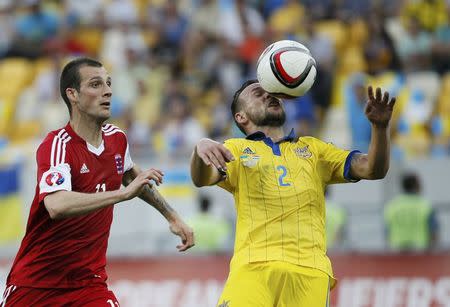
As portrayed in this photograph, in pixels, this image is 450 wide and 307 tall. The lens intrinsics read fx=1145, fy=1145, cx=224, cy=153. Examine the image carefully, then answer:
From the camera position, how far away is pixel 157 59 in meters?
18.2

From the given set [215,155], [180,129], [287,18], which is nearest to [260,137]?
[215,155]

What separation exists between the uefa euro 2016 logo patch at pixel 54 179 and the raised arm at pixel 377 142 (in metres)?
1.90

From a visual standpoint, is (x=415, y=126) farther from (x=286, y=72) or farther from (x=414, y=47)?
(x=286, y=72)

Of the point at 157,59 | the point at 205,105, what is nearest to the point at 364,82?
the point at 205,105

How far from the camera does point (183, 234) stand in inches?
308

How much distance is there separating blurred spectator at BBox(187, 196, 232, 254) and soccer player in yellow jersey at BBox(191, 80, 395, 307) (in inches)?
257

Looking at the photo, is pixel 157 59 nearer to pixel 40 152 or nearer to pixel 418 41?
pixel 418 41

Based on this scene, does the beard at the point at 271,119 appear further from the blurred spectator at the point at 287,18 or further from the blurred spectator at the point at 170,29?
the blurred spectator at the point at 170,29

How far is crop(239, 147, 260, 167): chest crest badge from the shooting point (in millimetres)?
7520

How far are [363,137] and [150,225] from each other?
307 centimetres

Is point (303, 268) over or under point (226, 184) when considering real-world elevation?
under

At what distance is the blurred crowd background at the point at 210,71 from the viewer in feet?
48.1

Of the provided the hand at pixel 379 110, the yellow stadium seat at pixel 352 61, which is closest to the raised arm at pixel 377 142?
the hand at pixel 379 110

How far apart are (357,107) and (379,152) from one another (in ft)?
27.0
